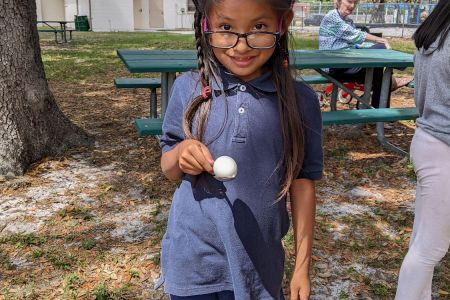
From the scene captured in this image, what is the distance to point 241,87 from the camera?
4.82 ft

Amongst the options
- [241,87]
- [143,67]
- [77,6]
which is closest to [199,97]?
[241,87]

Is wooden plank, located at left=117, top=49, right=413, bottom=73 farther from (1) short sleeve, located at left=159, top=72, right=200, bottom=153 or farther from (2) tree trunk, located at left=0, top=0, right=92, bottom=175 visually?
(1) short sleeve, located at left=159, top=72, right=200, bottom=153

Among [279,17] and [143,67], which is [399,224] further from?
[279,17]

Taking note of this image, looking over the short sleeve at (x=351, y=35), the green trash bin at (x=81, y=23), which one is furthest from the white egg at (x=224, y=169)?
the green trash bin at (x=81, y=23)

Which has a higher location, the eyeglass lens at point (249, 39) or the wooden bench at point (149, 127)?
the eyeglass lens at point (249, 39)

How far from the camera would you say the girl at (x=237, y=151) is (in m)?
1.44

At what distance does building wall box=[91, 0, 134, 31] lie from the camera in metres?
29.0

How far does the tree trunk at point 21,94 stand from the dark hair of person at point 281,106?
3317mm

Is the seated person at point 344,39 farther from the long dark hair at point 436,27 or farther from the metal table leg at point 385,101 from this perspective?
the long dark hair at point 436,27

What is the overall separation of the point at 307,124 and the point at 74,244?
2326 mm

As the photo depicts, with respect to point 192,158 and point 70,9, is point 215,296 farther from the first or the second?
point 70,9

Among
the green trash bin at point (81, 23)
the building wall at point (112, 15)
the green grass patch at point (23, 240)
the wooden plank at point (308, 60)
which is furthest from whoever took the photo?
the building wall at point (112, 15)

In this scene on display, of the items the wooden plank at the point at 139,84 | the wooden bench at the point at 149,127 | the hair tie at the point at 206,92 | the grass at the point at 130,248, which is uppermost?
the hair tie at the point at 206,92

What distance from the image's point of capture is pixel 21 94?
14.5ft
